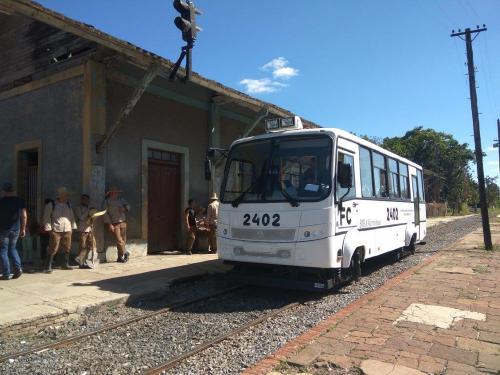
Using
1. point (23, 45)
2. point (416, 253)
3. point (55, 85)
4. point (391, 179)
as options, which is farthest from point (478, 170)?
point (23, 45)

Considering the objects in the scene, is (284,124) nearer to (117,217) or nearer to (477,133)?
(117,217)

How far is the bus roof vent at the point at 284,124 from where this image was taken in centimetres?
834

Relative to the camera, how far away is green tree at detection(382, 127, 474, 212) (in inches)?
2174

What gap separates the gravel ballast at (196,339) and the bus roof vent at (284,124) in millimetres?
2950

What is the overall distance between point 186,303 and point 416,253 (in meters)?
9.29

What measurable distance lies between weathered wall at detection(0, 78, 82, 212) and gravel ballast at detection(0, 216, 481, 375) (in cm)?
496

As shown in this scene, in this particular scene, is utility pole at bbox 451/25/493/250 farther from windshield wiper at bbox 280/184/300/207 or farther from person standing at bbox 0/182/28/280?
person standing at bbox 0/182/28/280

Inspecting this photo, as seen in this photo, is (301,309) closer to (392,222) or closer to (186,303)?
(186,303)

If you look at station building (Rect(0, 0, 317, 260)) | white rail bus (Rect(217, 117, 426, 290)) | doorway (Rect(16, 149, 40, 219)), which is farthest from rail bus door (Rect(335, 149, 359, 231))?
doorway (Rect(16, 149, 40, 219))

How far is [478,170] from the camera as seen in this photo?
52.6 feet

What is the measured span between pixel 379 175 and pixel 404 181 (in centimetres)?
267

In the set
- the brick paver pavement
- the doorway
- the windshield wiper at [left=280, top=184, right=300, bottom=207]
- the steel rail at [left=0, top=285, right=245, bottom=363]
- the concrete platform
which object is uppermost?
the doorway

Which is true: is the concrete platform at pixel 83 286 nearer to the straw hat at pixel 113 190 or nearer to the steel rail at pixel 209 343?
the straw hat at pixel 113 190

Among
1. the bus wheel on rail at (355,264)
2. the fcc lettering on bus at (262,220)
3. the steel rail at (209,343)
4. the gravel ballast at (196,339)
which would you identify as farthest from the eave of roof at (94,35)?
the steel rail at (209,343)
